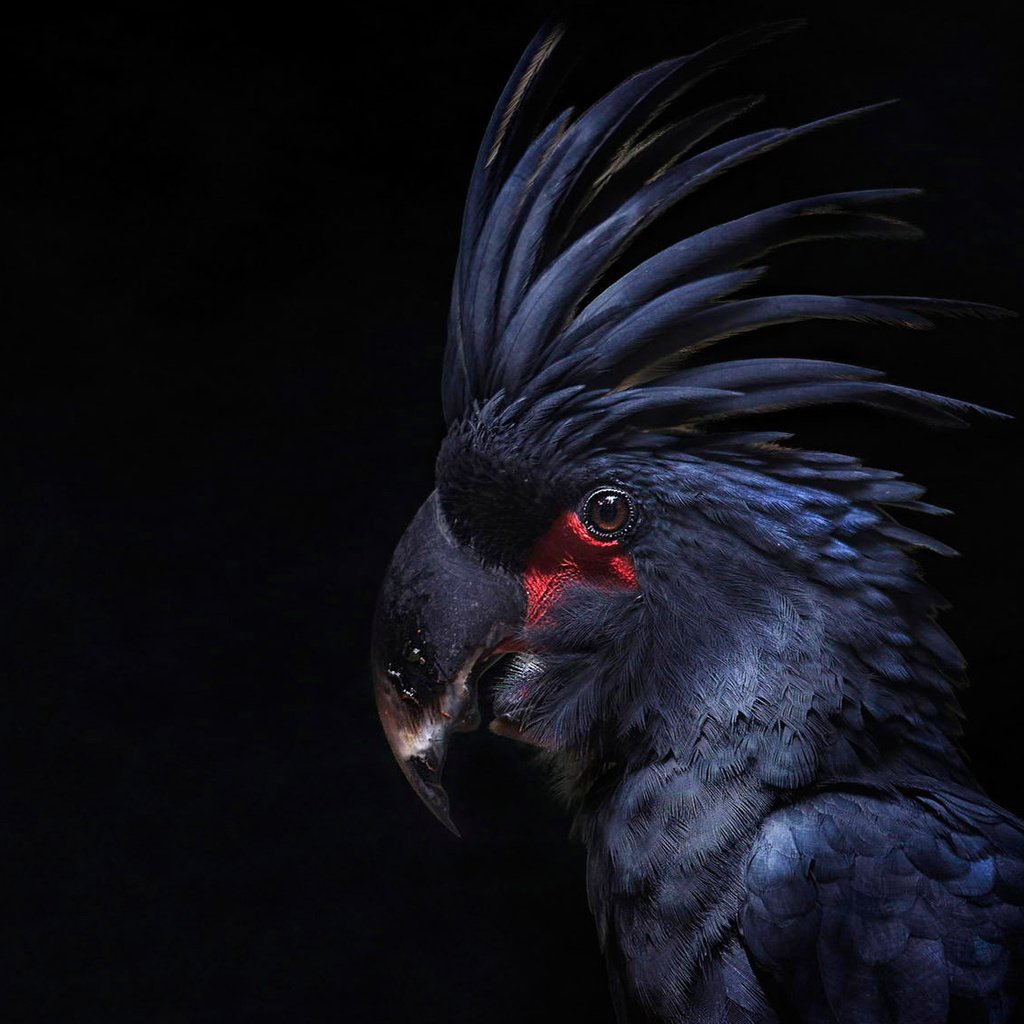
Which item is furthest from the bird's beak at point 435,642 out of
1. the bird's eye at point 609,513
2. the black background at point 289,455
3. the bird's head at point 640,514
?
the black background at point 289,455

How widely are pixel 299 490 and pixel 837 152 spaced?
3.47 feet

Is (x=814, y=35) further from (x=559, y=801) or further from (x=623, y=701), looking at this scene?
(x=559, y=801)

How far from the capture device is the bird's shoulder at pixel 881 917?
117cm

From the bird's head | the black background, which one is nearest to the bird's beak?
the bird's head

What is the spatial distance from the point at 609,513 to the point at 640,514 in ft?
0.12

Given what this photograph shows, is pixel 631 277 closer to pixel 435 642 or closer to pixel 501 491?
pixel 501 491

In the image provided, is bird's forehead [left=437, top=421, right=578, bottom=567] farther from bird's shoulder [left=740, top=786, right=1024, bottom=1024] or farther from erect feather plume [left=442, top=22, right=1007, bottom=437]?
bird's shoulder [left=740, top=786, right=1024, bottom=1024]

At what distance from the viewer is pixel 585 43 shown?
171cm

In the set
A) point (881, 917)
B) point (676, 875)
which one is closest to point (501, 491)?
point (676, 875)

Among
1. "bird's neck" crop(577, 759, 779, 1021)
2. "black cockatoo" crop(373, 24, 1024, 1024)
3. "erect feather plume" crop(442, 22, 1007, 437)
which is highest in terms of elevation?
"erect feather plume" crop(442, 22, 1007, 437)

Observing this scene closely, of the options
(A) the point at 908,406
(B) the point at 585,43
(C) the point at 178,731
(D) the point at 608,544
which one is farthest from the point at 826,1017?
(B) the point at 585,43

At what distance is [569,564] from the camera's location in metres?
→ 1.35

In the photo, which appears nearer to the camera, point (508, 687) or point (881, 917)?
point (881, 917)

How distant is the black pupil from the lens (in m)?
1.33
